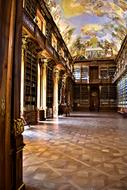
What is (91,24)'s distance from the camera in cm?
2178

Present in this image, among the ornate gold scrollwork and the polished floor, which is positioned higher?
the ornate gold scrollwork

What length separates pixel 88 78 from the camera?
2981cm

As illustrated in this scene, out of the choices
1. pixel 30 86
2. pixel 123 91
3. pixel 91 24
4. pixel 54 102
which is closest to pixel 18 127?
pixel 30 86

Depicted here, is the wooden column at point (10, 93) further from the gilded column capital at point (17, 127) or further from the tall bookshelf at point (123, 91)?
the tall bookshelf at point (123, 91)

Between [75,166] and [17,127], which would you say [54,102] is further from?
[17,127]

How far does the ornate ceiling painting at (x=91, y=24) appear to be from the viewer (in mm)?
16219

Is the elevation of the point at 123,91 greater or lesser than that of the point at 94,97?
greater

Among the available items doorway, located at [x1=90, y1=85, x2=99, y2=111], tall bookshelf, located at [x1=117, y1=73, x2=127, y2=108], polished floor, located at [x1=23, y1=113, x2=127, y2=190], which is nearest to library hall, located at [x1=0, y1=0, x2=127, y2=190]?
polished floor, located at [x1=23, y1=113, x2=127, y2=190]

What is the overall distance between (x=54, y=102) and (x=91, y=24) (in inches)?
372

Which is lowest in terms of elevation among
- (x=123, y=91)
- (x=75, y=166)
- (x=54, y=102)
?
(x=75, y=166)

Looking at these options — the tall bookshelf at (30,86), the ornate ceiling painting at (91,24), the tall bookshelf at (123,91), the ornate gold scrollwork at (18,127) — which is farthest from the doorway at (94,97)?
the ornate gold scrollwork at (18,127)

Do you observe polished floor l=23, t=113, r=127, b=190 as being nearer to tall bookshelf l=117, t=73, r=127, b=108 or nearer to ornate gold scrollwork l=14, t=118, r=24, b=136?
ornate gold scrollwork l=14, t=118, r=24, b=136

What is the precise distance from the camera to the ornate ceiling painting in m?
16.2

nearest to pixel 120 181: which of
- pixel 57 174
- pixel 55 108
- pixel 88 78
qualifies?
pixel 57 174
